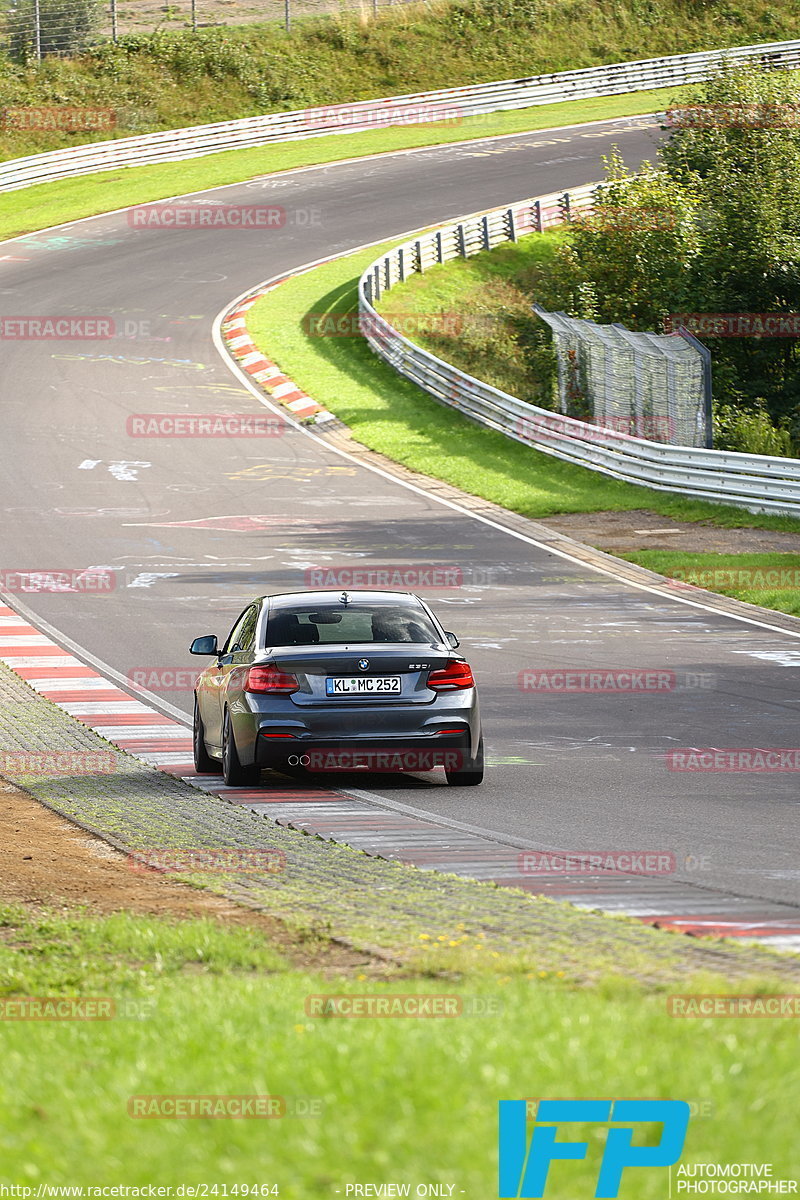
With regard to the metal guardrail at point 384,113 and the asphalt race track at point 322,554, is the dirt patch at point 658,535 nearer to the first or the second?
the asphalt race track at point 322,554

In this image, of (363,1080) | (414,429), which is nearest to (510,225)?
(414,429)

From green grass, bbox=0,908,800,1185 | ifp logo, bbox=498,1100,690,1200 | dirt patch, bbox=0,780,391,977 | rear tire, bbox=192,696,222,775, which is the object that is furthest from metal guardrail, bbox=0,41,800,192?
ifp logo, bbox=498,1100,690,1200

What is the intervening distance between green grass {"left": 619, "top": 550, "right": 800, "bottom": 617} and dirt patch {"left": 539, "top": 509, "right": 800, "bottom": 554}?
0.47 m

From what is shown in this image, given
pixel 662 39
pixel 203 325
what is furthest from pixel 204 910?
pixel 662 39

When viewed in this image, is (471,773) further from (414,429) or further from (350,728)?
(414,429)

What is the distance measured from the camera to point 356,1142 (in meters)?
3.95

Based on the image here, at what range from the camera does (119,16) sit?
6881 cm

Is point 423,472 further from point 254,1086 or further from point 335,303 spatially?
point 254,1086

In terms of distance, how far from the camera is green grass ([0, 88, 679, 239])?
55.3 meters

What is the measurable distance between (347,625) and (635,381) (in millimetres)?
21263

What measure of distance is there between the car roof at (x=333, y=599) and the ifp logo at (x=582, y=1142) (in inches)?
335

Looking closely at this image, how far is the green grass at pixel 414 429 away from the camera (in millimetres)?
29078

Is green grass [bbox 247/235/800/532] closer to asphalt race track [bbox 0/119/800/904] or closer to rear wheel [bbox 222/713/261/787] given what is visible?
asphalt race track [bbox 0/119/800/904]

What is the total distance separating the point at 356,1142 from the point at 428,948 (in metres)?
2.87
